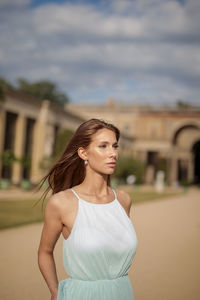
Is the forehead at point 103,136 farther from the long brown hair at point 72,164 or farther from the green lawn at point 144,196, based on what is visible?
the green lawn at point 144,196

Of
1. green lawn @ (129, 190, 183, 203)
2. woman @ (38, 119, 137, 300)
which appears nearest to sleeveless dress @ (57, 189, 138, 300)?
woman @ (38, 119, 137, 300)

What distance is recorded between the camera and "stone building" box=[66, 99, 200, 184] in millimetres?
59344

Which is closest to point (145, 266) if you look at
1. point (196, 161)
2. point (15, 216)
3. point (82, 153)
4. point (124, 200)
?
point (124, 200)

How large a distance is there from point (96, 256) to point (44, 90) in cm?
7496

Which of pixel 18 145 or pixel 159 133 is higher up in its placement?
pixel 159 133

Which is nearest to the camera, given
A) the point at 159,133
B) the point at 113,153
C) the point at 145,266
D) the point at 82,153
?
the point at 113,153

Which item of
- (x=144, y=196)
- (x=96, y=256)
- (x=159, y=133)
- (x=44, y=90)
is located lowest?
(x=144, y=196)

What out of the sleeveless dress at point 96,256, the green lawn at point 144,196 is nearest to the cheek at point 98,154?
the sleeveless dress at point 96,256

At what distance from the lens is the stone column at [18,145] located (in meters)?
28.3

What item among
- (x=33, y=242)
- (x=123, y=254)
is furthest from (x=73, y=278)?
(x=33, y=242)

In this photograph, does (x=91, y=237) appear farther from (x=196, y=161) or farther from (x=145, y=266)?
(x=196, y=161)

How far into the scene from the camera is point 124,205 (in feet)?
8.86

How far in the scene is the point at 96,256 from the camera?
2.27 m

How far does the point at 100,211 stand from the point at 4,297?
2.82m
